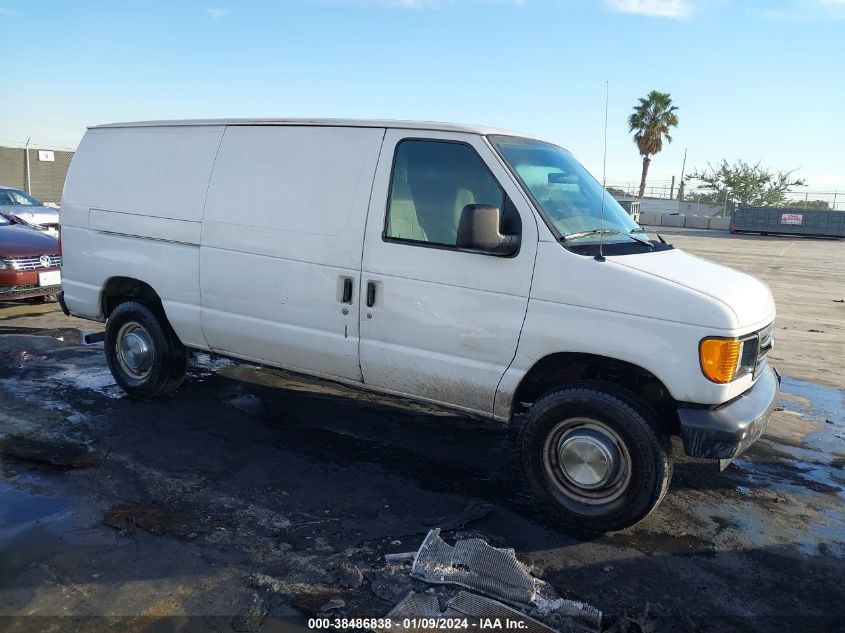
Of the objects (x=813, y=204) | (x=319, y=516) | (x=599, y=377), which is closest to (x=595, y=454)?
(x=599, y=377)

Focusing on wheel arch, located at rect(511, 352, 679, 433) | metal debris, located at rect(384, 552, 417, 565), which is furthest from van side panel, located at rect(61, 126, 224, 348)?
wheel arch, located at rect(511, 352, 679, 433)

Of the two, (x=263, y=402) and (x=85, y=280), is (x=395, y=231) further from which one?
(x=85, y=280)

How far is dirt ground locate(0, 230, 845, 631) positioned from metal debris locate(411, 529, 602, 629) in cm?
9

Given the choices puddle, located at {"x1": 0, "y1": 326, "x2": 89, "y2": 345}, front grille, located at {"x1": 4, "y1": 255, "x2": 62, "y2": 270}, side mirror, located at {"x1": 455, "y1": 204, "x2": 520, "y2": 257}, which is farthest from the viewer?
front grille, located at {"x1": 4, "y1": 255, "x2": 62, "y2": 270}

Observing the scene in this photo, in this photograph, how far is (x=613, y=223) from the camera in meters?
4.31

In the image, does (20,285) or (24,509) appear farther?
(20,285)

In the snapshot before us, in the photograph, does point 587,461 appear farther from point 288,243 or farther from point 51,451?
point 51,451

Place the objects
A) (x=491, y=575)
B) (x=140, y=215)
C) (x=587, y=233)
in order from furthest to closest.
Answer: (x=140, y=215), (x=587, y=233), (x=491, y=575)

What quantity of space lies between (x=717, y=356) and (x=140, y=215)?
444 cm

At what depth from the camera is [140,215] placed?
5.30 meters

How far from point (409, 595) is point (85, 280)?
14.2ft

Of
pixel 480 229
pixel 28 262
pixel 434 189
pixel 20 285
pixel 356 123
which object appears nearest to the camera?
pixel 480 229

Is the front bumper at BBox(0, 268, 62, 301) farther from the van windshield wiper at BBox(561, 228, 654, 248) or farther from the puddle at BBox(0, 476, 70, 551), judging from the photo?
the van windshield wiper at BBox(561, 228, 654, 248)

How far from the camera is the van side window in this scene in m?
4.00
